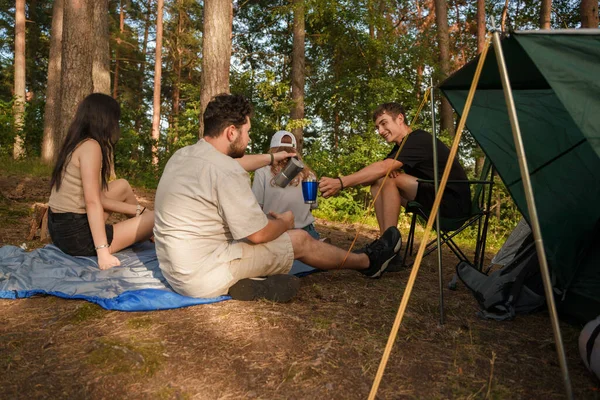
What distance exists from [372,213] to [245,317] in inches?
234

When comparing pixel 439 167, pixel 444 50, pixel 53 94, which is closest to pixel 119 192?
pixel 439 167

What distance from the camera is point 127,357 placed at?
6.78ft

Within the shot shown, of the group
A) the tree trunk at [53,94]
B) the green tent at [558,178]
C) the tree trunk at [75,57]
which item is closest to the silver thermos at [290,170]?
the green tent at [558,178]

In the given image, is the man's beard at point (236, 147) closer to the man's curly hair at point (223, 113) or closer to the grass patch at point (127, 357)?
the man's curly hair at point (223, 113)

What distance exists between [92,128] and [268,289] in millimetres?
1708

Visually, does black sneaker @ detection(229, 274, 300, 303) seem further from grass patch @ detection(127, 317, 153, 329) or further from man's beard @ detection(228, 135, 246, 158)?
man's beard @ detection(228, 135, 246, 158)

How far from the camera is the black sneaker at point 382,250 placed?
3.55 meters

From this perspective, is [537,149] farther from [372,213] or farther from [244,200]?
[372,213]

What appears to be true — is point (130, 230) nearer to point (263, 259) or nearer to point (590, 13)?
point (263, 259)

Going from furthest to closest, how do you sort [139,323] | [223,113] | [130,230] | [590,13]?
[590,13] → [130,230] → [223,113] → [139,323]

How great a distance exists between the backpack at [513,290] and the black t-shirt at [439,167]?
0.89 meters

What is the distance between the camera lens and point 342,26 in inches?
479

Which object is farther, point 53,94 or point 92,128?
point 53,94

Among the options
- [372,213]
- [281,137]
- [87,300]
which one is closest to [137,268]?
[87,300]
